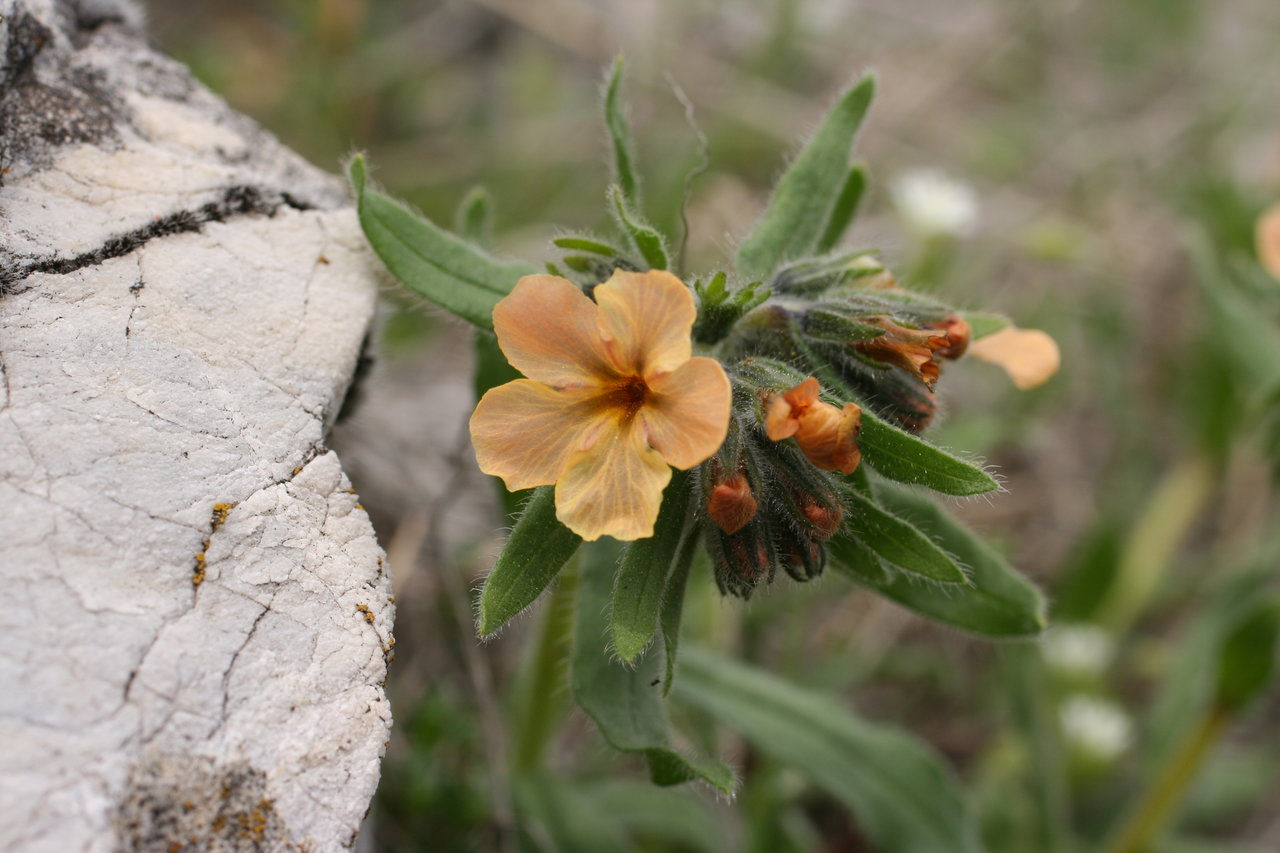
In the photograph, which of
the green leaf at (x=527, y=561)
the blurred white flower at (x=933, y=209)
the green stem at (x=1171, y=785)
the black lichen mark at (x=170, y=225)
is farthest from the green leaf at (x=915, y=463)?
the blurred white flower at (x=933, y=209)

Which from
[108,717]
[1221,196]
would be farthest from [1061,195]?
[108,717]

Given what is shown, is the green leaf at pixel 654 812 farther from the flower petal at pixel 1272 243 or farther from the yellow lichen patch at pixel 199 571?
the flower petal at pixel 1272 243

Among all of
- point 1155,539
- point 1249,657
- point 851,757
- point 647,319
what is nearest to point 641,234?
point 647,319

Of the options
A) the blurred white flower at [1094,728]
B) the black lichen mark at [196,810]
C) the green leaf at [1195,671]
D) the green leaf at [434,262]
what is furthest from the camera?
the blurred white flower at [1094,728]

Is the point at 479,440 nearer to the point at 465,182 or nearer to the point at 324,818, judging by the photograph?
the point at 324,818

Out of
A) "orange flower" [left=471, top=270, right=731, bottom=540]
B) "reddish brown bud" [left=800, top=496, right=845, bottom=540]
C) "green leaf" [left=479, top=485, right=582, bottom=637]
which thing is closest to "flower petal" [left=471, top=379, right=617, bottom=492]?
"orange flower" [left=471, top=270, right=731, bottom=540]

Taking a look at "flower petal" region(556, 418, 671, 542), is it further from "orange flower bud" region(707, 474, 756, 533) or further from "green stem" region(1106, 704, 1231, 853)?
"green stem" region(1106, 704, 1231, 853)

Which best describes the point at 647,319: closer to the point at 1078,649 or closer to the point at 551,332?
the point at 551,332
